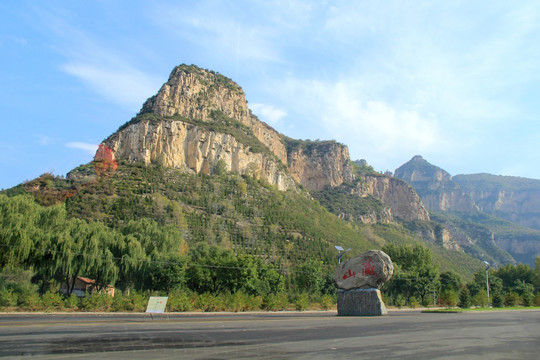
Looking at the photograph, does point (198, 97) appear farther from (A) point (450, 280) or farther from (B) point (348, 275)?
(B) point (348, 275)

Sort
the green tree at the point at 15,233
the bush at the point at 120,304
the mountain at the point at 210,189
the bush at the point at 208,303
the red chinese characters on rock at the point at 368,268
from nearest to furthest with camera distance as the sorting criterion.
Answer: the red chinese characters on rock at the point at 368,268
the bush at the point at 120,304
the green tree at the point at 15,233
the bush at the point at 208,303
the mountain at the point at 210,189

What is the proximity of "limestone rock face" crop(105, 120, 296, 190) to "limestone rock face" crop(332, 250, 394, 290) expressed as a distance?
55581 mm

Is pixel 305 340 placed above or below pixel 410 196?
below

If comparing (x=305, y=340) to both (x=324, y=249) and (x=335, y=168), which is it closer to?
(x=324, y=249)

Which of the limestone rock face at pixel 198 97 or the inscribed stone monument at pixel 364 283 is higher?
the limestone rock face at pixel 198 97

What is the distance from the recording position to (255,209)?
219 feet

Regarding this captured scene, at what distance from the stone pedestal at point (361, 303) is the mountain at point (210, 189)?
29358mm

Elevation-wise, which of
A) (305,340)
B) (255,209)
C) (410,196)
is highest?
(410,196)

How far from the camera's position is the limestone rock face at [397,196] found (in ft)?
452

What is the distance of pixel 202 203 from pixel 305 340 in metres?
55.0

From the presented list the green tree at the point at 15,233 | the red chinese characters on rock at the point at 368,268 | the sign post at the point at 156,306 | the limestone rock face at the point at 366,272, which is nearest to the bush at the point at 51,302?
the green tree at the point at 15,233

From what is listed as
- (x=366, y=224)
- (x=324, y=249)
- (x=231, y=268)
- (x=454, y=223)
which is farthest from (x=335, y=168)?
(x=231, y=268)

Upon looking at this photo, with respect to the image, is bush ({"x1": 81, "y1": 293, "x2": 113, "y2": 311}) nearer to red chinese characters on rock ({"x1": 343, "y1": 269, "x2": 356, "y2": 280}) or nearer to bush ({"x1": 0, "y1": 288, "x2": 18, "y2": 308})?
bush ({"x1": 0, "y1": 288, "x2": 18, "y2": 308})

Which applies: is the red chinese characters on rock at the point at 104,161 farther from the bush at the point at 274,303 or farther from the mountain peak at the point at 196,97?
the bush at the point at 274,303
